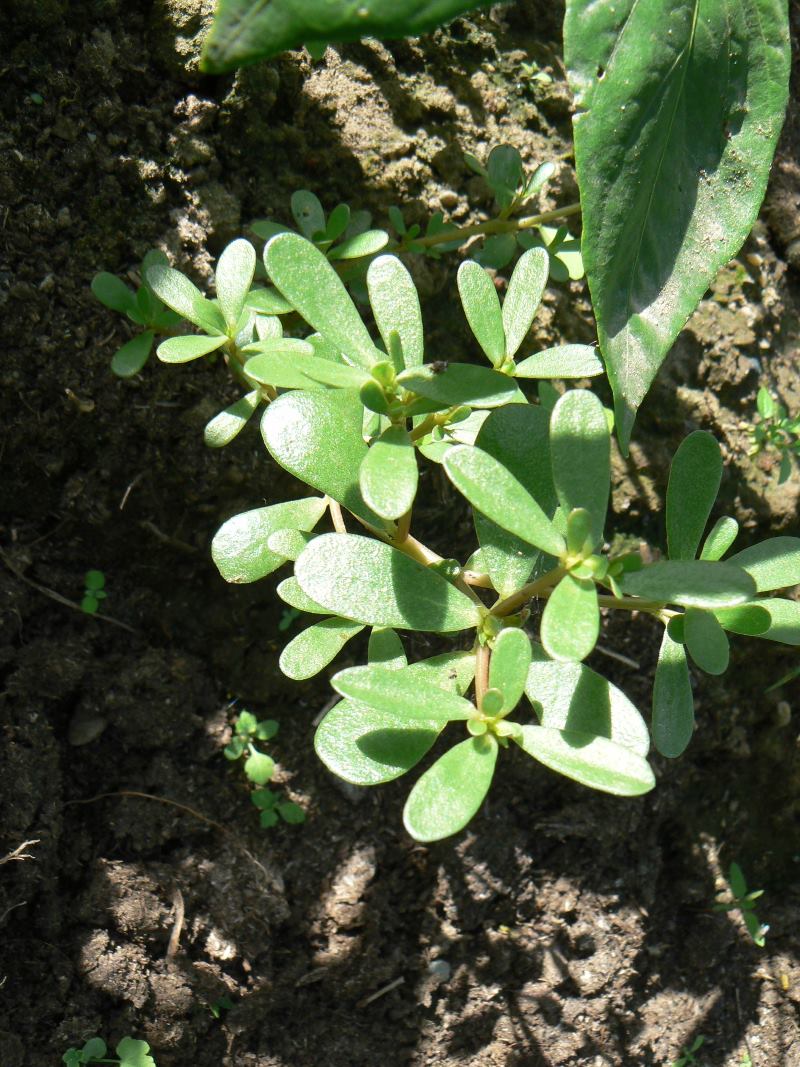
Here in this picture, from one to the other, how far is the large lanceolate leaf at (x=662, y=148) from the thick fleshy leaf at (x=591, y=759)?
31 cm

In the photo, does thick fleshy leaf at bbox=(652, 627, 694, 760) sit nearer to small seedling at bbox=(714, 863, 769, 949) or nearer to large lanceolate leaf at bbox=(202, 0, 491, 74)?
large lanceolate leaf at bbox=(202, 0, 491, 74)

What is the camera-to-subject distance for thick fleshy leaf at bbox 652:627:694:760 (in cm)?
95

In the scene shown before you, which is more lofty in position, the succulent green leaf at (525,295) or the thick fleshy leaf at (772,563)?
the succulent green leaf at (525,295)

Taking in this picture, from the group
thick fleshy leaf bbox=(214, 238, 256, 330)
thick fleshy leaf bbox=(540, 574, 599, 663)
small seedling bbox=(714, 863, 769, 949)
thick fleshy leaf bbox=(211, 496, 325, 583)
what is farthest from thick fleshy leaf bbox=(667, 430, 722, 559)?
small seedling bbox=(714, 863, 769, 949)

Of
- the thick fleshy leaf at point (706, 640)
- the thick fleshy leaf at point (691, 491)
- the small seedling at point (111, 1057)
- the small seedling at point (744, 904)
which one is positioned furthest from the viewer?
the small seedling at point (744, 904)

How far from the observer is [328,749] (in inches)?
34.7

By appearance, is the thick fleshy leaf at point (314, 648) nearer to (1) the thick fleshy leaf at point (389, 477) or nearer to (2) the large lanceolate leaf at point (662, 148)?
(1) the thick fleshy leaf at point (389, 477)

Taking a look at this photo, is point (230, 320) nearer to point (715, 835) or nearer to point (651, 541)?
point (651, 541)

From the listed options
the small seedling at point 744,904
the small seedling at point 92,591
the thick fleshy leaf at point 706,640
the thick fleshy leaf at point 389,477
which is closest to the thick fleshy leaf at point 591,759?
the thick fleshy leaf at point 706,640

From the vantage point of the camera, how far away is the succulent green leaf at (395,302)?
94 centimetres

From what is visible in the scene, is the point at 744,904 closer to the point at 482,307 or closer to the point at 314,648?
the point at 314,648

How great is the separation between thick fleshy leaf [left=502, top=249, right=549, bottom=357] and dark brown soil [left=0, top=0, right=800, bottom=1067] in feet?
1.72

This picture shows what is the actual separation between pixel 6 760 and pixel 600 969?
1.12m

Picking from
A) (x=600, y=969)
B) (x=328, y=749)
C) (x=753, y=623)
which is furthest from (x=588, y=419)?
(x=600, y=969)
